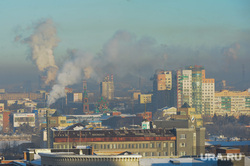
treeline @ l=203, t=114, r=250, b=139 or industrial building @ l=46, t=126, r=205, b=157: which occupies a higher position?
industrial building @ l=46, t=126, r=205, b=157

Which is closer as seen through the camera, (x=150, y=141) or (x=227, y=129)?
(x=150, y=141)

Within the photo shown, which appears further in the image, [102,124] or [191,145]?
[102,124]

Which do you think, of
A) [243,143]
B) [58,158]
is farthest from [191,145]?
[58,158]

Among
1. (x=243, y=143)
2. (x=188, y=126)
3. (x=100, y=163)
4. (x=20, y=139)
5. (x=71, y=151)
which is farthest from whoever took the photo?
(x=20, y=139)

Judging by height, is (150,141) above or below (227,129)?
above

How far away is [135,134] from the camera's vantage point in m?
83.9

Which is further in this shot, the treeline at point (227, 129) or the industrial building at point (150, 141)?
the treeline at point (227, 129)

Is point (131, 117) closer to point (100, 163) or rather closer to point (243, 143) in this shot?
point (243, 143)

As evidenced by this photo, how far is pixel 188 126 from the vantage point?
8775 centimetres

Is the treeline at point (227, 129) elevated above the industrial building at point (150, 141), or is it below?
below

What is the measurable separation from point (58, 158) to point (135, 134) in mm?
47524

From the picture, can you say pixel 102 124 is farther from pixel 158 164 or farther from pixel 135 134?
pixel 158 164

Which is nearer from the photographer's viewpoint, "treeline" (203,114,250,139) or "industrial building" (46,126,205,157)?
"industrial building" (46,126,205,157)

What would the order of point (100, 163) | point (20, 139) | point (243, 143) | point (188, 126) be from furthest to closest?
point (20, 139)
point (243, 143)
point (188, 126)
point (100, 163)
